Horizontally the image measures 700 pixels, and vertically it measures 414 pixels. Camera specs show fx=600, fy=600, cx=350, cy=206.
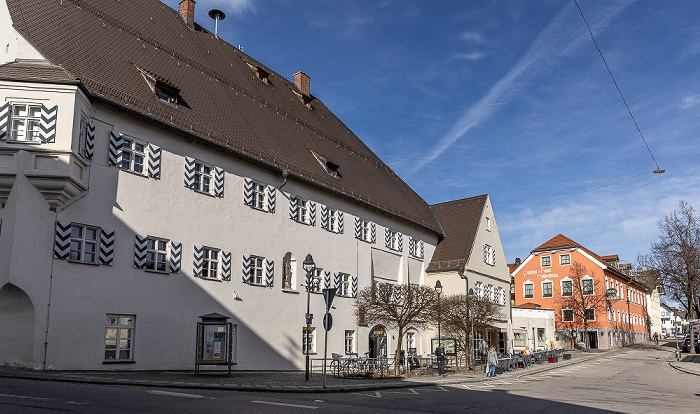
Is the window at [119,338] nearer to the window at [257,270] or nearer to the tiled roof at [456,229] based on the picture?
the window at [257,270]

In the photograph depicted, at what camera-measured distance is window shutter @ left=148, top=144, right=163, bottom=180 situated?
891 inches

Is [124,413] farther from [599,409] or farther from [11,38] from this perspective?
[11,38]

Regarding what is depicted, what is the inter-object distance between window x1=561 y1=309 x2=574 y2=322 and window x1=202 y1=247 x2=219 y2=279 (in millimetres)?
50771

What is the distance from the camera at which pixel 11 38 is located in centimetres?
2092

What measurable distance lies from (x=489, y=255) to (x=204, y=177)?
25886 millimetres

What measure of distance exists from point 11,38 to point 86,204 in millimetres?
6535

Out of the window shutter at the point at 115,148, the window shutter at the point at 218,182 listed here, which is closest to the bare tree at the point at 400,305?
the window shutter at the point at 218,182

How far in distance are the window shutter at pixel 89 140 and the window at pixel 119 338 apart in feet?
18.4

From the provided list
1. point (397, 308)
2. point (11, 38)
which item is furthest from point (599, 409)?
point (11, 38)

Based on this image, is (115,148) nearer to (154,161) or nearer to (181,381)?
(154,161)

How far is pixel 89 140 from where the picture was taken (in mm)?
20469

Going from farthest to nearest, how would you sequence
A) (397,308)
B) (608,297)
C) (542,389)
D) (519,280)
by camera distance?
(519,280), (608,297), (397,308), (542,389)

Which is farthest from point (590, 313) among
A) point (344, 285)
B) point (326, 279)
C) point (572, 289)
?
point (326, 279)

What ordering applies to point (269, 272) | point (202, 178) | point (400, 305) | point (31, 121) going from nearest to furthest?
point (31, 121), point (202, 178), point (269, 272), point (400, 305)
